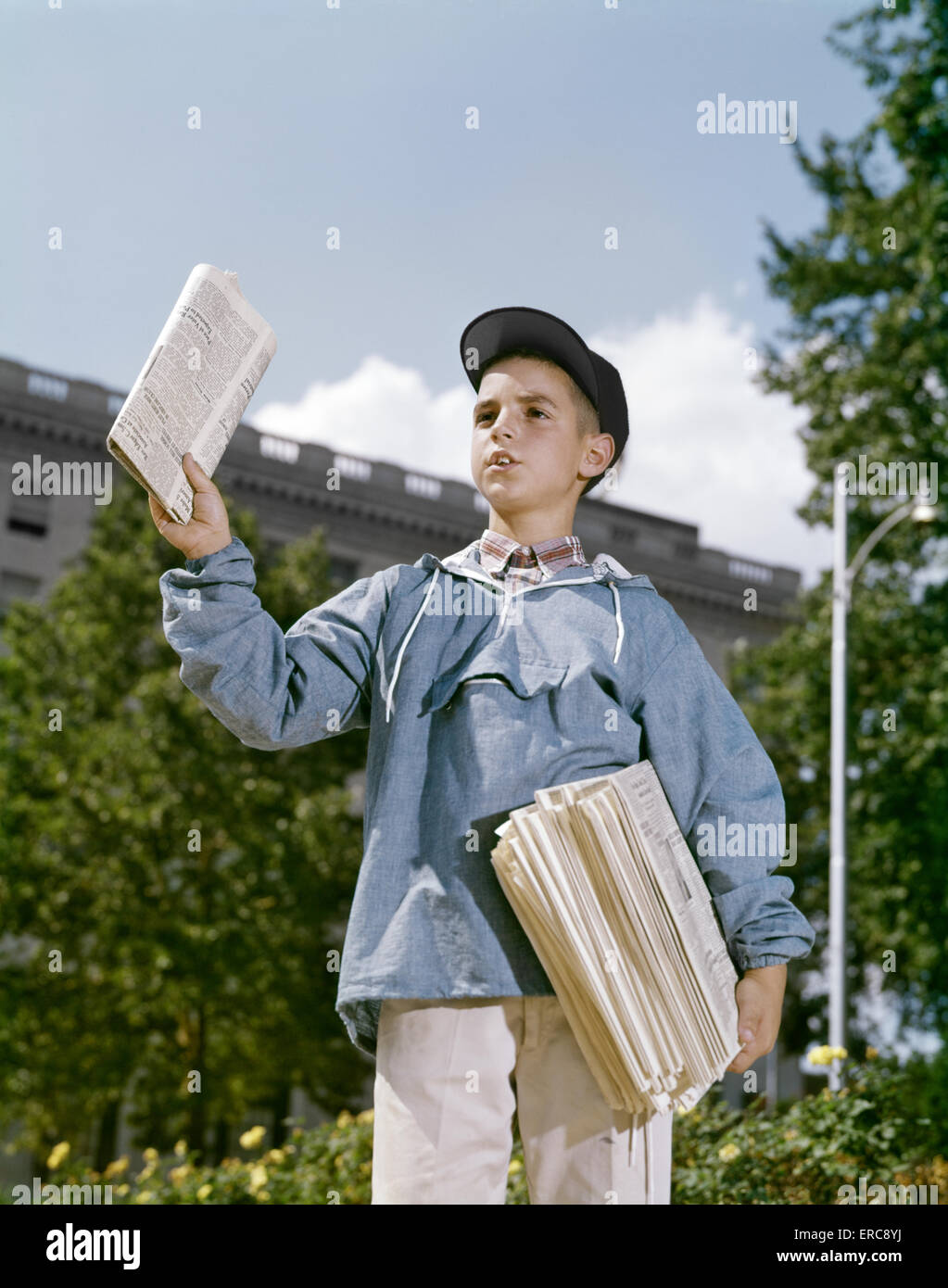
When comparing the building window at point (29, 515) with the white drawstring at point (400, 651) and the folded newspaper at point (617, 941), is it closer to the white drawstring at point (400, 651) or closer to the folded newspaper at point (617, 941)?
the white drawstring at point (400, 651)

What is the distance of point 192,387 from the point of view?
7.47ft

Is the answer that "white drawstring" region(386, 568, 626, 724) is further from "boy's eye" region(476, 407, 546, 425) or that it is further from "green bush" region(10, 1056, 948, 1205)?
"green bush" region(10, 1056, 948, 1205)

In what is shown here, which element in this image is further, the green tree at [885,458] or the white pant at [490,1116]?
the green tree at [885,458]

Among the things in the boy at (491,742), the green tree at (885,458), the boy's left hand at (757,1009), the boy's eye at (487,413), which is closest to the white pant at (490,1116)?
the boy at (491,742)

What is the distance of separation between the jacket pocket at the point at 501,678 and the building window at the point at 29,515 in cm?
2853

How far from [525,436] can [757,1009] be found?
118 centimetres

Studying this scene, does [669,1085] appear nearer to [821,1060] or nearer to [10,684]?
[821,1060]

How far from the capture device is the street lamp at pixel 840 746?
39.4ft

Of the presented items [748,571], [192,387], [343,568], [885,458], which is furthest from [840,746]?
[748,571]

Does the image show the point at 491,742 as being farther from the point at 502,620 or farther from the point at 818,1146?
the point at 818,1146

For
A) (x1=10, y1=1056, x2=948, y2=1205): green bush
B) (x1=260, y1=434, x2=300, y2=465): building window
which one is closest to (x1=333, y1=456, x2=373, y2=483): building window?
(x1=260, y1=434, x2=300, y2=465): building window

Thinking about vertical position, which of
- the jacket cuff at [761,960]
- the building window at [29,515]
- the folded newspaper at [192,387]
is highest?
the building window at [29,515]

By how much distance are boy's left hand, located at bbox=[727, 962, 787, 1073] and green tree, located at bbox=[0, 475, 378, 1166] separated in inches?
557

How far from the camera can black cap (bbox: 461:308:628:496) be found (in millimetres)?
2762
